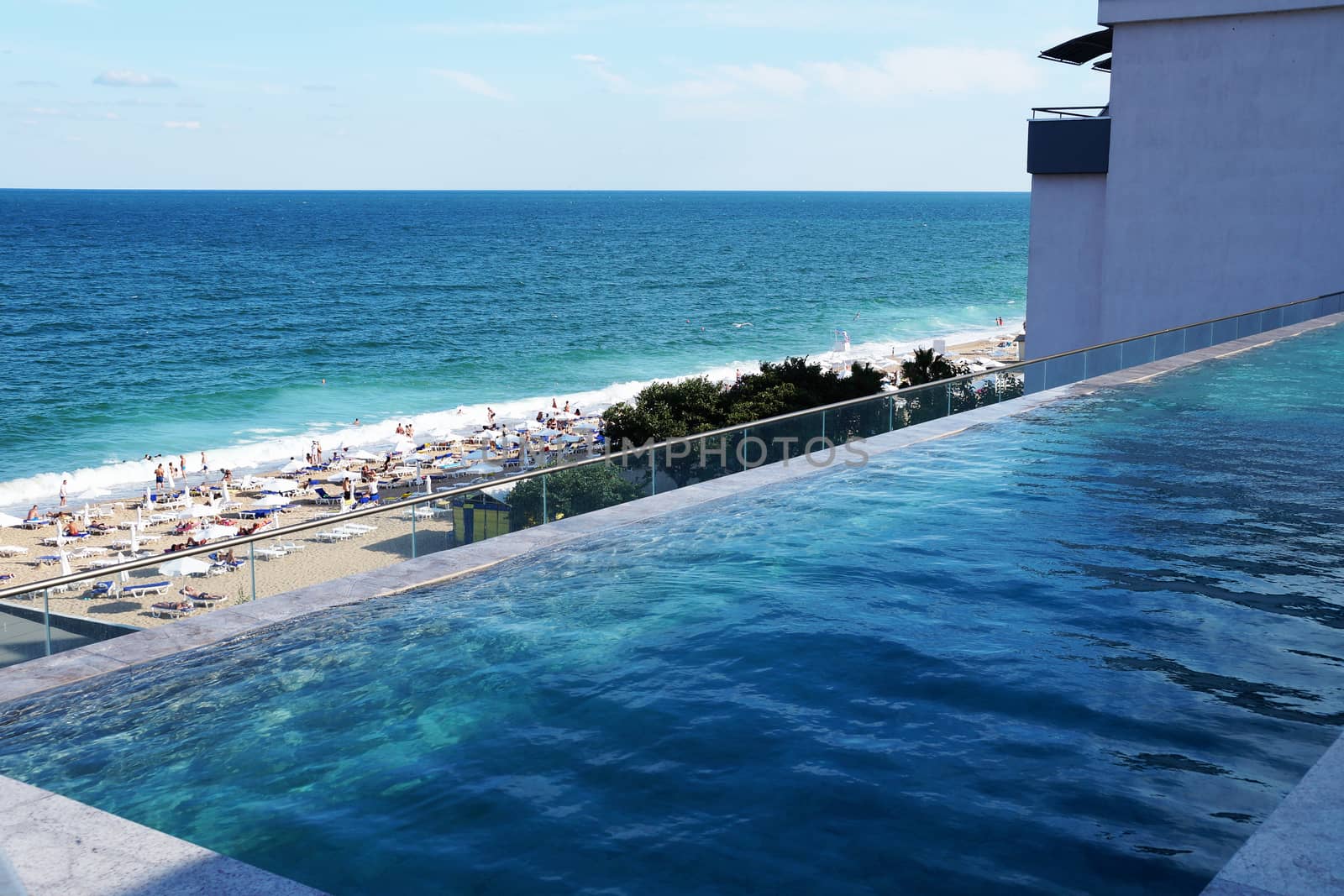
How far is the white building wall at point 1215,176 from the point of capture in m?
28.0

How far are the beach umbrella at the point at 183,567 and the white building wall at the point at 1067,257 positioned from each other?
2599 centimetres

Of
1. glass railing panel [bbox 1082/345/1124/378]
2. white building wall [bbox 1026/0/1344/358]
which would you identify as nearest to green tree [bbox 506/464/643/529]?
glass railing panel [bbox 1082/345/1124/378]

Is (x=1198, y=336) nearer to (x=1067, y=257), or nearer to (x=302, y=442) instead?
(x=1067, y=257)

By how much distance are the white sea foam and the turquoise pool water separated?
3612 cm

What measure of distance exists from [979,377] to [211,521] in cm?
2608

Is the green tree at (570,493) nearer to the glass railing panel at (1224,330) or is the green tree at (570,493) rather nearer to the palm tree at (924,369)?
the glass railing panel at (1224,330)

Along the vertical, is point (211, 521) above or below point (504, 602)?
below

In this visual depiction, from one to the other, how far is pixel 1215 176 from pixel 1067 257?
409 centimetres

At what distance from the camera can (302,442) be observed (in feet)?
167

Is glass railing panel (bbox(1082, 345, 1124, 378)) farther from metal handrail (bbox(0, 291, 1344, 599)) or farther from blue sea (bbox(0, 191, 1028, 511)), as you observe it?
blue sea (bbox(0, 191, 1028, 511))

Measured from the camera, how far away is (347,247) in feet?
458

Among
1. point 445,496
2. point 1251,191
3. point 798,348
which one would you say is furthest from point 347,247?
point 445,496

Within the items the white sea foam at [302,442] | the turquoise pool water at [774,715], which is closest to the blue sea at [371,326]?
the white sea foam at [302,442]

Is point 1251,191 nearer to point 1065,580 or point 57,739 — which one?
point 1065,580
